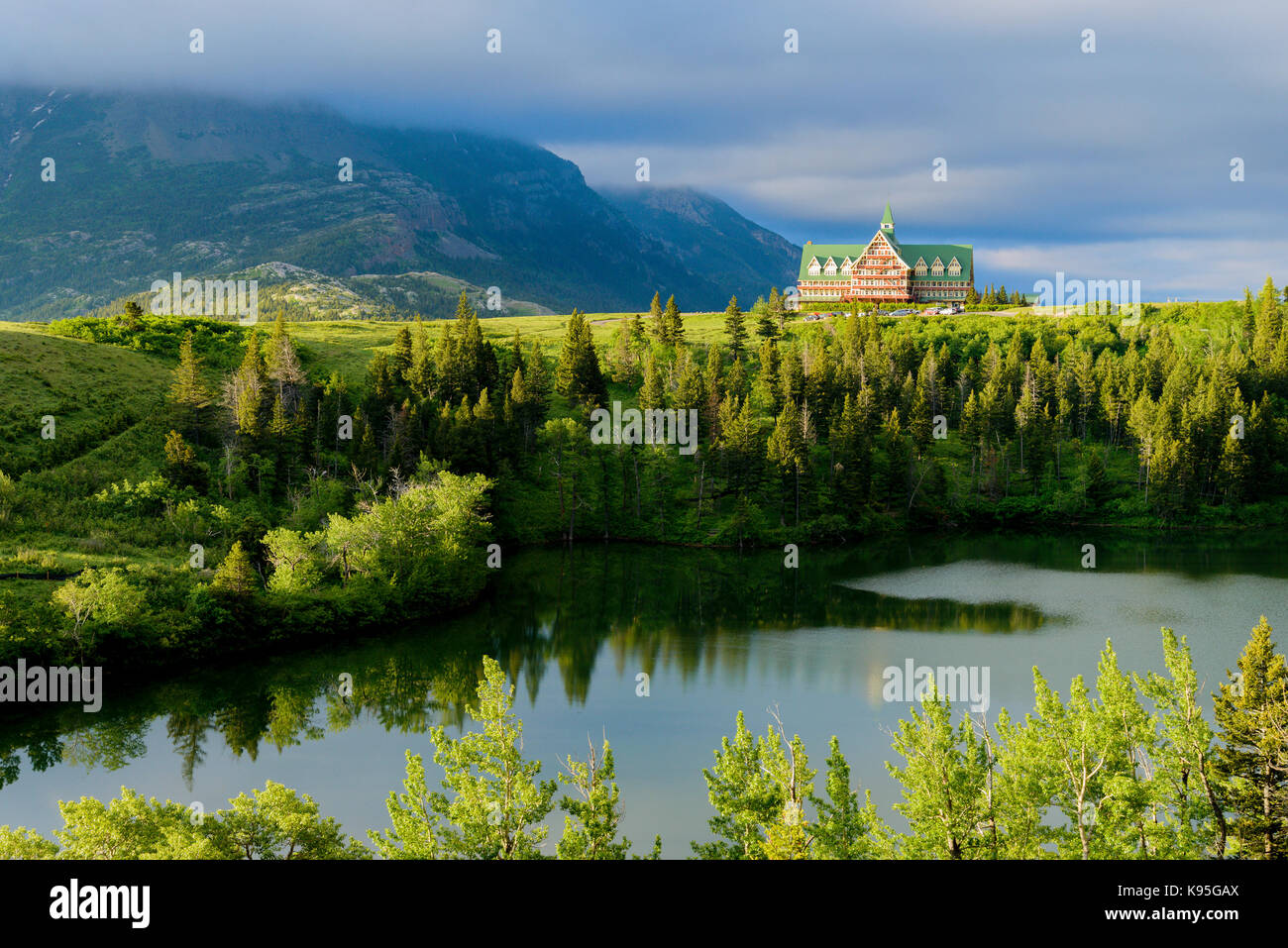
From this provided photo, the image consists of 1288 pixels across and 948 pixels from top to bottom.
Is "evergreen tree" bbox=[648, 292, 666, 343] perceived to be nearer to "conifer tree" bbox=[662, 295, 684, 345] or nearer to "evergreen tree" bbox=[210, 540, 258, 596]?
"conifer tree" bbox=[662, 295, 684, 345]

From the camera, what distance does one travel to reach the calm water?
40.1m

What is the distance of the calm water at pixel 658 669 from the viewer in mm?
40094

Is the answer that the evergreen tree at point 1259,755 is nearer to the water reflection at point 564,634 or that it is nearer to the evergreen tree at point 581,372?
the water reflection at point 564,634

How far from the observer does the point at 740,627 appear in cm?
6538

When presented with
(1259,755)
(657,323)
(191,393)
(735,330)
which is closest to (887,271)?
(735,330)

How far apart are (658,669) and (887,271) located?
130 metres

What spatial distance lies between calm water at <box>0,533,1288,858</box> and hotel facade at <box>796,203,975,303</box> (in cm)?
9174

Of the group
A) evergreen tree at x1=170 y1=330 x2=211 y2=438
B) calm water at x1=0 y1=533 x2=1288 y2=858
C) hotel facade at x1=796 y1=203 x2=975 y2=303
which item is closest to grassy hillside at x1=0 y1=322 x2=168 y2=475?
evergreen tree at x1=170 y1=330 x2=211 y2=438

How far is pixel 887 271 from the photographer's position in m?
170

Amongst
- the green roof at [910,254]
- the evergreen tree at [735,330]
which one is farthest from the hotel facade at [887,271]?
the evergreen tree at [735,330]

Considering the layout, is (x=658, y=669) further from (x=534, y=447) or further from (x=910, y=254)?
(x=910, y=254)

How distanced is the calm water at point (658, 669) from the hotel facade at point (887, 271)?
9174 centimetres
